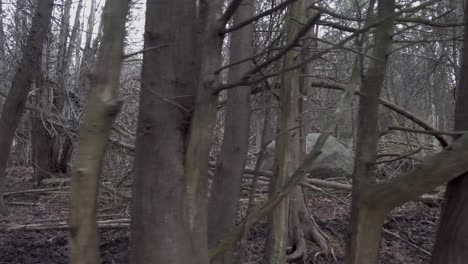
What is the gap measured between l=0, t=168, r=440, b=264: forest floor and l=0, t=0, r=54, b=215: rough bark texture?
106 centimetres

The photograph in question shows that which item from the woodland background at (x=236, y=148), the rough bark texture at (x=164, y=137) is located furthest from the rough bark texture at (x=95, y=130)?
the rough bark texture at (x=164, y=137)

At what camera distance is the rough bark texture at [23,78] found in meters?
11.0

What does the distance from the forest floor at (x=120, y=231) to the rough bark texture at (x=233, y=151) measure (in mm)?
2032

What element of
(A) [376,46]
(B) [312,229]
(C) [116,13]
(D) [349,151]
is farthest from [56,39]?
(C) [116,13]

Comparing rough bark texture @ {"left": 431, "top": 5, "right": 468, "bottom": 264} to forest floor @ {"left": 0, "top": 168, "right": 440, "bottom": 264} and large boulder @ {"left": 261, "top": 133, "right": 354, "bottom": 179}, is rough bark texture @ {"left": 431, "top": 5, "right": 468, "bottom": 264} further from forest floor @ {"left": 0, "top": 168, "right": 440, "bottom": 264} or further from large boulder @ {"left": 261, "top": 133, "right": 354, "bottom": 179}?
large boulder @ {"left": 261, "top": 133, "right": 354, "bottom": 179}

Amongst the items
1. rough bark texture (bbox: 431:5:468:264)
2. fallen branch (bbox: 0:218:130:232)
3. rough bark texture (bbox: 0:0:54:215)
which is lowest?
fallen branch (bbox: 0:218:130:232)

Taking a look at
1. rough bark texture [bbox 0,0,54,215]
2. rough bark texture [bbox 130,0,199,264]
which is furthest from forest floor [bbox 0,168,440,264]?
rough bark texture [bbox 130,0,199,264]

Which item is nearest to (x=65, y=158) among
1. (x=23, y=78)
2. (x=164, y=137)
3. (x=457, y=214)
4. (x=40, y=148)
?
(x=40, y=148)

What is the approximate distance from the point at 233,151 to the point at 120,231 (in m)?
3.79

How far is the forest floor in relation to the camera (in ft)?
28.2

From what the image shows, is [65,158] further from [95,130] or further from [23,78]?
[95,130]

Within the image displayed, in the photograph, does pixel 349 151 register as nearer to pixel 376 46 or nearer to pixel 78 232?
pixel 376 46

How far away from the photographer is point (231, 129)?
6492 mm

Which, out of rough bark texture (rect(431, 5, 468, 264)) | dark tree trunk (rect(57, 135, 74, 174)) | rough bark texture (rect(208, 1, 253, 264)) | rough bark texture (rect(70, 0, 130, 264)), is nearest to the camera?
rough bark texture (rect(70, 0, 130, 264))
